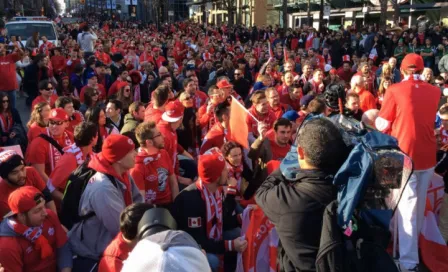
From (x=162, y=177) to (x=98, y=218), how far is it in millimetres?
1228

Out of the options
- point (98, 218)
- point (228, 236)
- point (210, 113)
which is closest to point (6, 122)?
point (210, 113)

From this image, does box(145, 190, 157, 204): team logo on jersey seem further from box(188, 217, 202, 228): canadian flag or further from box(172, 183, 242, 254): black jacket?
box(188, 217, 202, 228): canadian flag

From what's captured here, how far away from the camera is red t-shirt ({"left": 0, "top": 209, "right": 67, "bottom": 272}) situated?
315cm

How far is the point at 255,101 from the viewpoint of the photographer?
6465 millimetres

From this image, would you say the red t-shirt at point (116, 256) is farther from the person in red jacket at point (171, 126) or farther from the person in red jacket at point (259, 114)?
the person in red jacket at point (259, 114)

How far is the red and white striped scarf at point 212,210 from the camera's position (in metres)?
3.80

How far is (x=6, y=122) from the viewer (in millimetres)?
6668

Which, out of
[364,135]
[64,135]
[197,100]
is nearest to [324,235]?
[364,135]

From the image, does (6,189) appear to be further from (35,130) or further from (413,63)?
(413,63)

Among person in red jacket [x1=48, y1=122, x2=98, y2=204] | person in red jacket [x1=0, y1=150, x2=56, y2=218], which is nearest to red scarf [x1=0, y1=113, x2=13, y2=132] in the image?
person in red jacket [x1=48, y1=122, x2=98, y2=204]

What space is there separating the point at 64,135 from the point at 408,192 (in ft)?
12.7

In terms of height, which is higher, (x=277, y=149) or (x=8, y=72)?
(x=8, y=72)

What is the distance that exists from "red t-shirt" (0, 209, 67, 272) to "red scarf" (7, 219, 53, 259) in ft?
0.09

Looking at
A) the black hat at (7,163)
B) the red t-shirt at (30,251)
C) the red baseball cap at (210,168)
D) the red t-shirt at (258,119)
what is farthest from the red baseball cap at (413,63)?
the black hat at (7,163)
